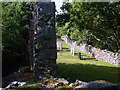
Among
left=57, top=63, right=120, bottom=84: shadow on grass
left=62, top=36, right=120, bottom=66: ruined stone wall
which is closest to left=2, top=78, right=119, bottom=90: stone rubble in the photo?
left=57, top=63, right=120, bottom=84: shadow on grass

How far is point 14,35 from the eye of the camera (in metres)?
11.1

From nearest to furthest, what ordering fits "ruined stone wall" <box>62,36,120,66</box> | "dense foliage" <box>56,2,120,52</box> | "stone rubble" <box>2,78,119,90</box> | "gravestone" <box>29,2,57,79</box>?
"stone rubble" <box>2,78,119,90</box> < "gravestone" <box>29,2,57,79</box> < "dense foliage" <box>56,2,120,52</box> < "ruined stone wall" <box>62,36,120,66</box>

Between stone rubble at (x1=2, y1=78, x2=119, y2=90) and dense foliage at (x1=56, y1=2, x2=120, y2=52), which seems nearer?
stone rubble at (x1=2, y1=78, x2=119, y2=90)

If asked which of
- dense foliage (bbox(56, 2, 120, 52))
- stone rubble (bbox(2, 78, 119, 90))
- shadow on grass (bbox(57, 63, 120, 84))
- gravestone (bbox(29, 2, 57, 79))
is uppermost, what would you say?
dense foliage (bbox(56, 2, 120, 52))

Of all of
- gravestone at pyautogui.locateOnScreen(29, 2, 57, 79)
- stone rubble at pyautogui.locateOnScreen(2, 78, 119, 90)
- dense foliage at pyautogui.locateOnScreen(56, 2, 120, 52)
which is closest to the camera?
stone rubble at pyautogui.locateOnScreen(2, 78, 119, 90)

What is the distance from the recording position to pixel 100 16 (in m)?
11.1

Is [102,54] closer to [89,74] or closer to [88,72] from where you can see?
[88,72]

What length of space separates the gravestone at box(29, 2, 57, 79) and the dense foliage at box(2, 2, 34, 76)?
3602mm

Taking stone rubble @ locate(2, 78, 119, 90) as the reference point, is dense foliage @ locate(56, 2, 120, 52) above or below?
above

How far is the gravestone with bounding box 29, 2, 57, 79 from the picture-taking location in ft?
24.9

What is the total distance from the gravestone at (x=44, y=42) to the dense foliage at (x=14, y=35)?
3.60 meters

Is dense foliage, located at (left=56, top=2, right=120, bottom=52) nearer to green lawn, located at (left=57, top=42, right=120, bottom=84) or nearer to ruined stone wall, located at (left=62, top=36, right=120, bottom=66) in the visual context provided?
ruined stone wall, located at (left=62, top=36, right=120, bottom=66)

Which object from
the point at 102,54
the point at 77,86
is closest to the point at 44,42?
the point at 77,86

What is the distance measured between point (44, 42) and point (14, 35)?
432 cm
